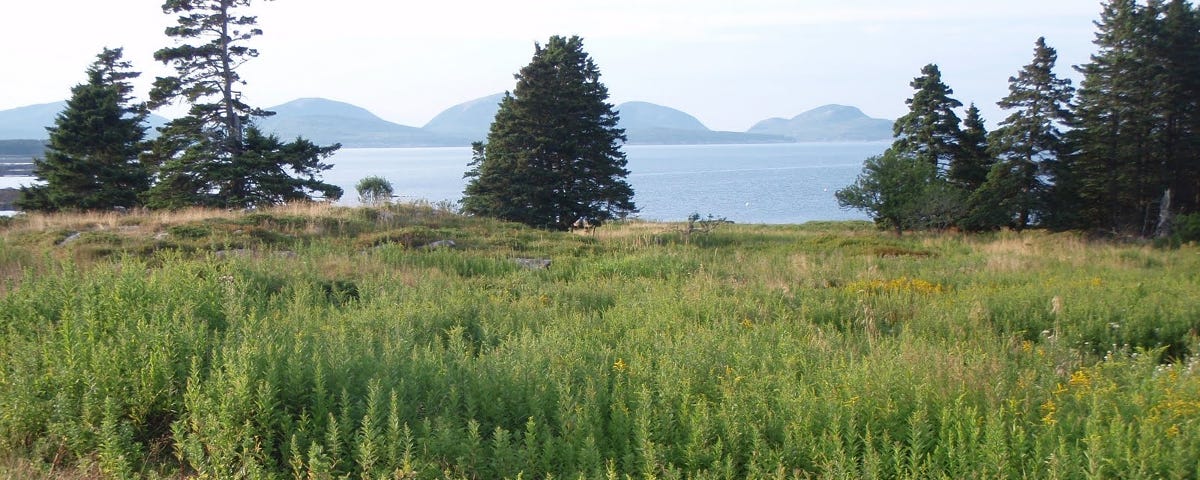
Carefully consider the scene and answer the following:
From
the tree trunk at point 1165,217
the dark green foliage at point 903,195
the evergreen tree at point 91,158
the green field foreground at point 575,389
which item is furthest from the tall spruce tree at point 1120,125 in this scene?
the evergreen tree at point 91,158

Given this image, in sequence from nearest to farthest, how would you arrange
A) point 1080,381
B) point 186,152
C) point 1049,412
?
point 1049,412, point 1080,381, point 186,152

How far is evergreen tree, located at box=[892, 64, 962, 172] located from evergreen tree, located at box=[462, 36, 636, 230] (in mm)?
12392

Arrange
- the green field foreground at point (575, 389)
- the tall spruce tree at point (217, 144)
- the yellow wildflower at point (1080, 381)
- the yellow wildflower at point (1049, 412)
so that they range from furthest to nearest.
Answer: the tall spruce tree at point (217, 144) → the yellow wildflower at point (1080, 381) → the yellow wildflower at point (1049, 412) → the green field foreground at point (575, 389)

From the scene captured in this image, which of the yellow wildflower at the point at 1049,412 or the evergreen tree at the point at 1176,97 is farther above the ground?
the evergreen tree at the point at 1176,97

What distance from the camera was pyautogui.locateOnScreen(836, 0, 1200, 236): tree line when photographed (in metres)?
32.3

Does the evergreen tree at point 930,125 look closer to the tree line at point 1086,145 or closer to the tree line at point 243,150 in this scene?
the tree line at point 1086,145

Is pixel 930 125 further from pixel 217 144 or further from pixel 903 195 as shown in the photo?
pixel 217 144

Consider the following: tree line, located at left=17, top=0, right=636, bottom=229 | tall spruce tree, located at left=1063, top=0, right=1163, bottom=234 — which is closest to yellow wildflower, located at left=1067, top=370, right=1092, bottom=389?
tree line, located at left=17, top=0, right=636, bottom=229

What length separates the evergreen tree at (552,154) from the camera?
33.0 meters

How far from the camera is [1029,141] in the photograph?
3278cm

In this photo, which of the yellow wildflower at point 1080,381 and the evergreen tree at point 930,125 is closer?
the yellow wildflower at point 1080,381

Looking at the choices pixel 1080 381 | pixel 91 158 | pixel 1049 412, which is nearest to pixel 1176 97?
pixel 1080 381

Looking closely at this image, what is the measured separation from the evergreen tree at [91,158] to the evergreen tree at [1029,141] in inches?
1368

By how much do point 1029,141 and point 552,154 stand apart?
64.9ft
